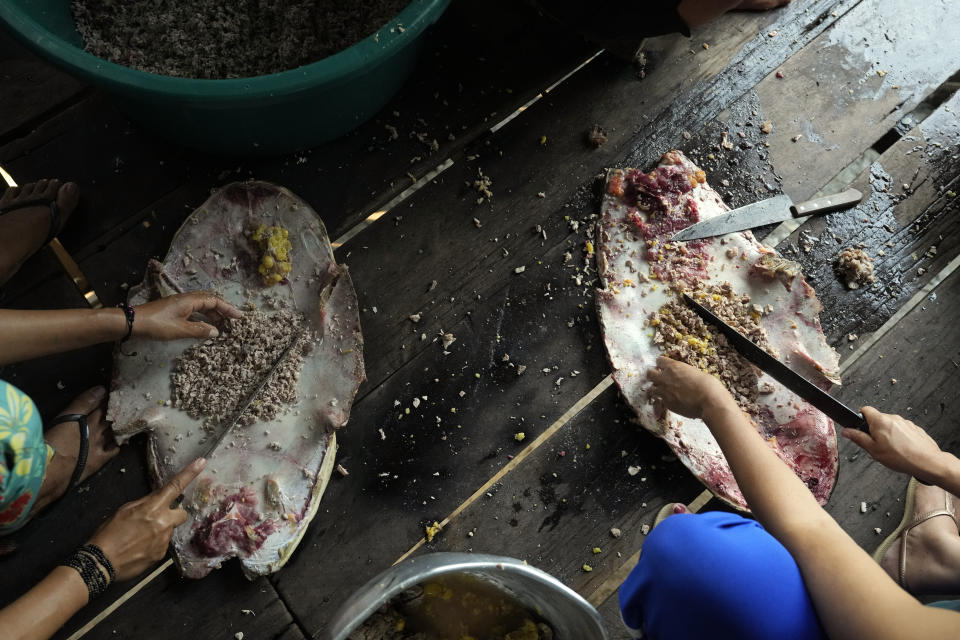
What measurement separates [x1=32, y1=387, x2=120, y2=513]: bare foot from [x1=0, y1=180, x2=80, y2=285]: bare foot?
0.90 ft

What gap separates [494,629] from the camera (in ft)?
3.59

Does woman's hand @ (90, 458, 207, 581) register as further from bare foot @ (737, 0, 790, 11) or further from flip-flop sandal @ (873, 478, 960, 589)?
bare foot @ (737, 0, 790, 11)

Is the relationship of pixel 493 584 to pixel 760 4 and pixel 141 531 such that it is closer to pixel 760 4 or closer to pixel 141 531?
pixel 141 531

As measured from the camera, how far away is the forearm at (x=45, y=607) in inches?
36.1

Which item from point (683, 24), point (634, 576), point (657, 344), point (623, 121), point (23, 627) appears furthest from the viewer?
point (623, 121)

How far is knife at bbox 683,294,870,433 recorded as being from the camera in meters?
1.07

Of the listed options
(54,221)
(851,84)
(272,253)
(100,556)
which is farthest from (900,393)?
(54,221)

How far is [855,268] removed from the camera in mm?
1307

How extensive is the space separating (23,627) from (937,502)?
1.51 meters

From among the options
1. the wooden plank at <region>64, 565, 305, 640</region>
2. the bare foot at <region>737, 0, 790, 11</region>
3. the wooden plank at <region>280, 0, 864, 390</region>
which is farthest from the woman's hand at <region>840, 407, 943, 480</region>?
the wooden plank at <region>64, 565, 305, 640</region>

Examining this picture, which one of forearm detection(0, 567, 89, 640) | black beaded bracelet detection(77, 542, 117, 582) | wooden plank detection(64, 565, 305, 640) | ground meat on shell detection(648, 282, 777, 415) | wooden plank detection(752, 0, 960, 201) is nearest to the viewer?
forearm detection(0, 567, 89, 640)

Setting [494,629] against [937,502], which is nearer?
[494,629]

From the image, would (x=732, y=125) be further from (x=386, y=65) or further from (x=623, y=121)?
(x=386, y=65)

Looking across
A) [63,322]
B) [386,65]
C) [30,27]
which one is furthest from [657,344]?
[30,27]
